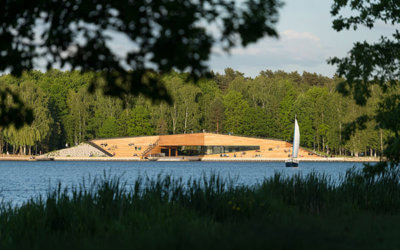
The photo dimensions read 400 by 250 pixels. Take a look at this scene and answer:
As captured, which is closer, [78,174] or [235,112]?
[78,174]

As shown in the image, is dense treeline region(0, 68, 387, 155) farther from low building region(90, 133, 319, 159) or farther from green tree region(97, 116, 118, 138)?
low building region(90, 133, 319, 159)

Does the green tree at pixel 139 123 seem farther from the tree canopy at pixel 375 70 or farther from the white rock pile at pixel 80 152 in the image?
the tree canopy at pixel 375 70

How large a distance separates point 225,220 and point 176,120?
94621 mm

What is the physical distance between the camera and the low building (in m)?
97.3

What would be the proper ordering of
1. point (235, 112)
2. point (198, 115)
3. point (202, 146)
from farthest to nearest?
point (235, 112)
point (198, 115)
point (202, 146)

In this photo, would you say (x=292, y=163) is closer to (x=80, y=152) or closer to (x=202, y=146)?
(x=202, y=146)

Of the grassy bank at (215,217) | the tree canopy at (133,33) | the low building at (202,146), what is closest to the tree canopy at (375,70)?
the grassy bank at (215,217)

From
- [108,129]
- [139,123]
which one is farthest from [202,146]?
[108,129]

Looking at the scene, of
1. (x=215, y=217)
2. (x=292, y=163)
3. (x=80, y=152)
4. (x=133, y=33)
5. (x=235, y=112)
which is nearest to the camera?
(x=133, y=33)

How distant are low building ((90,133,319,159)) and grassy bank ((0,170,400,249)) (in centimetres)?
8210

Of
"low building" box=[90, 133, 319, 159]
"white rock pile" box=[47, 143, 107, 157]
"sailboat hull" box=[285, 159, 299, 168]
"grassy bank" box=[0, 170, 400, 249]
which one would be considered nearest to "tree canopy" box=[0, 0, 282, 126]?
"grassy bank" box=[0, 170, 400, 249]

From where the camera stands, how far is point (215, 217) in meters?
11.7

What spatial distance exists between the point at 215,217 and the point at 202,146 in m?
88.2

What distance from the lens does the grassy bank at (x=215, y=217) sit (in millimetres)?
7484
